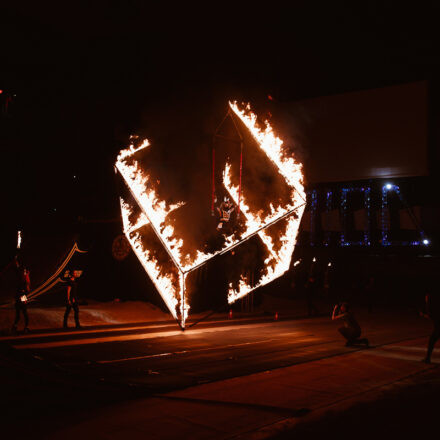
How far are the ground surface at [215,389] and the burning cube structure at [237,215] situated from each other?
8.06 feet

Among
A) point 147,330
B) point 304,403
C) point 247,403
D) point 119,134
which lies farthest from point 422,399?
point 147,330

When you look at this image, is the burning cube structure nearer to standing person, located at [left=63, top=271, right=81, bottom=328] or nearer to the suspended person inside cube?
the suspended person inside cube

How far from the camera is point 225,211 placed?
56.1ft

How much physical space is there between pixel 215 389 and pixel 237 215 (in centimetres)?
720

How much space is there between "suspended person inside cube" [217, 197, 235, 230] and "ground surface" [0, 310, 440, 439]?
336cm

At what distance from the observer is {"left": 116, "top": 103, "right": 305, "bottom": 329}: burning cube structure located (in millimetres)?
14219

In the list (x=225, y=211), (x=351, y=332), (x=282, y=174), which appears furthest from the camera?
(x=225, y=211)

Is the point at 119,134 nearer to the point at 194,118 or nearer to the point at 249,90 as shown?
the point at 194,118

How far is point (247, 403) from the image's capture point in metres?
7.73

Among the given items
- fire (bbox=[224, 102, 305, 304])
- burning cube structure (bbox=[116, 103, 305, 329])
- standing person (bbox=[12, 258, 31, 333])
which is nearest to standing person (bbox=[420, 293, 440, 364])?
burning cube structure (bbox=[116, 103, 305, 329])

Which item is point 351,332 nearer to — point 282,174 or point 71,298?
point 282,174

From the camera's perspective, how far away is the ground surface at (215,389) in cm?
658

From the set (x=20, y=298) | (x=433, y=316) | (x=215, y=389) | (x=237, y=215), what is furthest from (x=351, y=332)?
(x=20, y=298)

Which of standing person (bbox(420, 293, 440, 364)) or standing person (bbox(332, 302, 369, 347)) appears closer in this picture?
standing person (bbox(420, 293, 440, 364))
